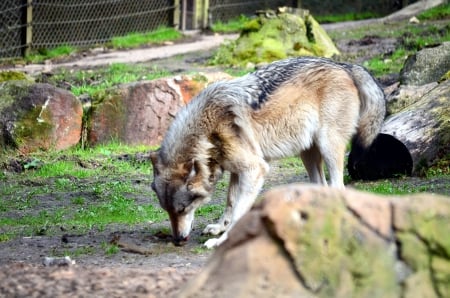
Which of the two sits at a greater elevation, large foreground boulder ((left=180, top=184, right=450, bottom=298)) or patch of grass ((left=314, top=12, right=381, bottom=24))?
large foreground boulder ((left=180, top=184, right=450, bottom=298))

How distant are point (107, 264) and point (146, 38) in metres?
12.3

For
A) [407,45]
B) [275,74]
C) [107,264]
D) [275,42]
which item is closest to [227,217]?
[275,74]

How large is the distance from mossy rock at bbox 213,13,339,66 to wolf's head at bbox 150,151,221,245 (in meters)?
8.57

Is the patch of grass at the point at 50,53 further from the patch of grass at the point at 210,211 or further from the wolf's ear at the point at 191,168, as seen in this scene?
the wolf's ear at the point at 191,168

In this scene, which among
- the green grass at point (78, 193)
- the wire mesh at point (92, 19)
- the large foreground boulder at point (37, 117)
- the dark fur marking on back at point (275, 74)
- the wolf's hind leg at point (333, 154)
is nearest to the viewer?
the dark fur marking on back at point (275, 74)

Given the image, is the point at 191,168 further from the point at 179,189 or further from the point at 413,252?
the point at 413,252

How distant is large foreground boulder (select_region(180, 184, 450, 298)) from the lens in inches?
156

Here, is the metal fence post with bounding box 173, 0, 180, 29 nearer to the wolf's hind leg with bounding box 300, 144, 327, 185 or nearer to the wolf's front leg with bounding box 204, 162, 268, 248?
the wolf's hind leg with bounding box 300, 144, 327, 185

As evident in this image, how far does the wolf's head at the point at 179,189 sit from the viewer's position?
23.9 feet

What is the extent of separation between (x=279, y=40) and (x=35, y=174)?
6.60m

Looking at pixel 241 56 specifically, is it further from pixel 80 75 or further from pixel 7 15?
pixel 7 15

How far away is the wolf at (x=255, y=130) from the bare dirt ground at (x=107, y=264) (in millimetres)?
396

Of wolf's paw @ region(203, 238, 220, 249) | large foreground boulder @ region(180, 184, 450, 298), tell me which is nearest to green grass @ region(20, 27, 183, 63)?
wolf's paw @ region(203, 238, 220, 249)

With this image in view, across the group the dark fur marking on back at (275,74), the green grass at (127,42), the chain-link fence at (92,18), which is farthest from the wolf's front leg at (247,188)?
the chain-link fence at (92,18)
